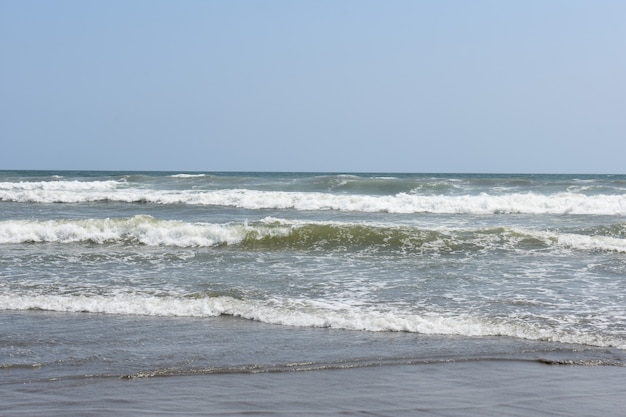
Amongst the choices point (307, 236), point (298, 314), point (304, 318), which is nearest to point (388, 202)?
point (307, 236)

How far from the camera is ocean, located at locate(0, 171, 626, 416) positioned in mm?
5234

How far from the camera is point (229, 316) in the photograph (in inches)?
323

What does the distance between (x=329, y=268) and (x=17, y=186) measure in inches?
1125

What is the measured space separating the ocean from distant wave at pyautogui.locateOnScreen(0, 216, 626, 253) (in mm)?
51

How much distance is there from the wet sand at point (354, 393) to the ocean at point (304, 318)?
23mm

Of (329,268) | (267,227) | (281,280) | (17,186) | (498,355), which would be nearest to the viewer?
(498,355)

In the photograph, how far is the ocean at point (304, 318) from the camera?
5.23m

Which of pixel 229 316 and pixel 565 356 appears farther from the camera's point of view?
pixel 229 316

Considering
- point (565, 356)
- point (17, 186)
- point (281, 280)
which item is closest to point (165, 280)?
point (281, 280)

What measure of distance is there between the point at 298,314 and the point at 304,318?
18 cm

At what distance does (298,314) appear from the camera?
802cm

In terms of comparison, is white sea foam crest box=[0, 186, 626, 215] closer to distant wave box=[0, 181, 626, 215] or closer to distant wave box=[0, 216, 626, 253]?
distant wave box=[0, 181, 626, 215]

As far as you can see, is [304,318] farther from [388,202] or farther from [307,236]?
[388,202]

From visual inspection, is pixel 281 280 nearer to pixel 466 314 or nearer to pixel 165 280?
pixel 165 280
